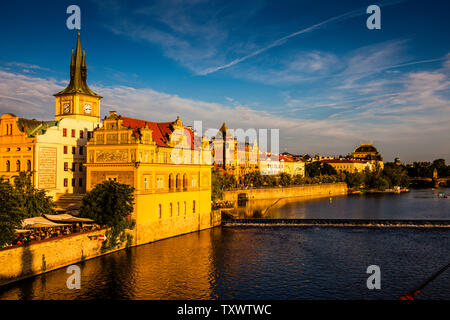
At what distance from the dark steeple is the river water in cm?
2501

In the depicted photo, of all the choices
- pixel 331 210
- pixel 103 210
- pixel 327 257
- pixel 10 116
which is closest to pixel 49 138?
pixel 10 116

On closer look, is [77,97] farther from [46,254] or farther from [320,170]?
[320,170]

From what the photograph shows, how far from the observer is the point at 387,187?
6437 inches

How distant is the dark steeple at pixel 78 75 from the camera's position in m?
56.3

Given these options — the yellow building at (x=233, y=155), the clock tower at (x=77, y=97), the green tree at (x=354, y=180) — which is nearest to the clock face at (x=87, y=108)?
the clock tower at (x=77, y=97)

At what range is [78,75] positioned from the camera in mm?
56656

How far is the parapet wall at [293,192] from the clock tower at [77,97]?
157 feet

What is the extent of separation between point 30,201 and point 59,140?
1286 cm

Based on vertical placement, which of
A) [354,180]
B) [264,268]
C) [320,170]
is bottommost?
[264,268]

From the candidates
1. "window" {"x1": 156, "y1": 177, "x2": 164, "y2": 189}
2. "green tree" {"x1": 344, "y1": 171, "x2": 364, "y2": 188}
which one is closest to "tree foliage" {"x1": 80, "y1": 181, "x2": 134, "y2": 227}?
"window" {"x1": 156, "y1": 177, "x2": 164, "y2": 189}

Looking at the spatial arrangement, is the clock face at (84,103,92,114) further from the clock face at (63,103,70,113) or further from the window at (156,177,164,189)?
the window at (156,177,164,189)

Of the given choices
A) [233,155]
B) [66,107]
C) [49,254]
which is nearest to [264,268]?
[49,254]
